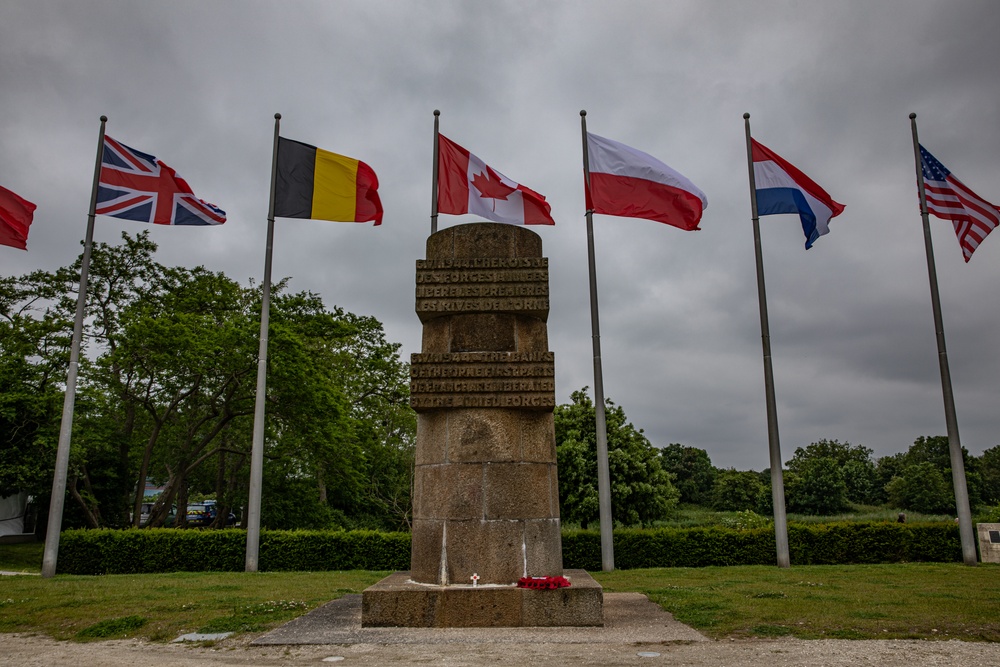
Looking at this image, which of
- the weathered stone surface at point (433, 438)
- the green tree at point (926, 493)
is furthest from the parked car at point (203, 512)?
the green tree at point (926, 493)

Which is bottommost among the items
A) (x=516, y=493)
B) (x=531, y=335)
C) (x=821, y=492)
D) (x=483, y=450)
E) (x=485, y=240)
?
(x=821, y=492)

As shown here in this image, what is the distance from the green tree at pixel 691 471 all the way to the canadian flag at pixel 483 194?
43116 mm

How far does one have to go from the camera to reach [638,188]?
Result: 15602 mm

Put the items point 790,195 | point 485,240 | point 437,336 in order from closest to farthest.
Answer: point 437,336 → point 485,240 → point 790,195

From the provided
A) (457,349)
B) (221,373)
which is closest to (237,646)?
(457,349)

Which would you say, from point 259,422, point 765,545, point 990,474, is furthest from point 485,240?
point 990,474

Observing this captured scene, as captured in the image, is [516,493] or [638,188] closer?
[516,493]

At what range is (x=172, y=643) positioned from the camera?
7336 millimetres

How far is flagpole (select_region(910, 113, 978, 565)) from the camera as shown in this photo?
16925 millimetres

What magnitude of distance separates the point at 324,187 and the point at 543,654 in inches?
484

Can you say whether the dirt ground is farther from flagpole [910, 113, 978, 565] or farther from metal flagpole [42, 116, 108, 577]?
flagpole [910, 113, 978, 565]

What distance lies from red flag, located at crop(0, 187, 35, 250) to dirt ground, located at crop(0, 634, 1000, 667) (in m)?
11.1

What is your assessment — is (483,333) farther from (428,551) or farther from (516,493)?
(428,551)

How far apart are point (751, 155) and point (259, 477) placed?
13.9 m
